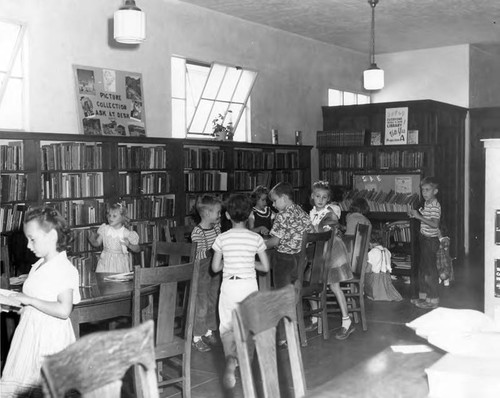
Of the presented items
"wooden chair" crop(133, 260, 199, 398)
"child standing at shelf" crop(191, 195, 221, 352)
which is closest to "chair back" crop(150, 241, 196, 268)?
"child standing at shelf" crop(191, 195, 221, 352)

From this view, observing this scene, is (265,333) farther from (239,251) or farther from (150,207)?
(150,207)

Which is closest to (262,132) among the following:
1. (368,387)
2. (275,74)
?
(275,74)

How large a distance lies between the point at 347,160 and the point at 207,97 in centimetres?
272

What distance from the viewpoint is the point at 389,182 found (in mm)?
10305

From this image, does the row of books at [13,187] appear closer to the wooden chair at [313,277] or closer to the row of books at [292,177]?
the wooden chair at [313,277]

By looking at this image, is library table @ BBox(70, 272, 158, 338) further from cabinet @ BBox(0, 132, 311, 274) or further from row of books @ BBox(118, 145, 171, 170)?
row of books @ BBox(118, 145, 171, 170)

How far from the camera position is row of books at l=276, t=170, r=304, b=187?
987 centimetres

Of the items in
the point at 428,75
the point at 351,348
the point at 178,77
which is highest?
the point at 428,75

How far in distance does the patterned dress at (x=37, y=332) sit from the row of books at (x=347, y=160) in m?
7.72

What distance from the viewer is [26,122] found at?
22.1 feet

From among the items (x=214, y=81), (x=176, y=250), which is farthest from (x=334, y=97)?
(x=176, y=250)

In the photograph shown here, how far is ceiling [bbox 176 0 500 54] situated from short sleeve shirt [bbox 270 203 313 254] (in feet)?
11.5

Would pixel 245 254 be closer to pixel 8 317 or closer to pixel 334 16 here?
pixel 8 317

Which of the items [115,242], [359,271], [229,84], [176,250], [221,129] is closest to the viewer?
[176,250]
